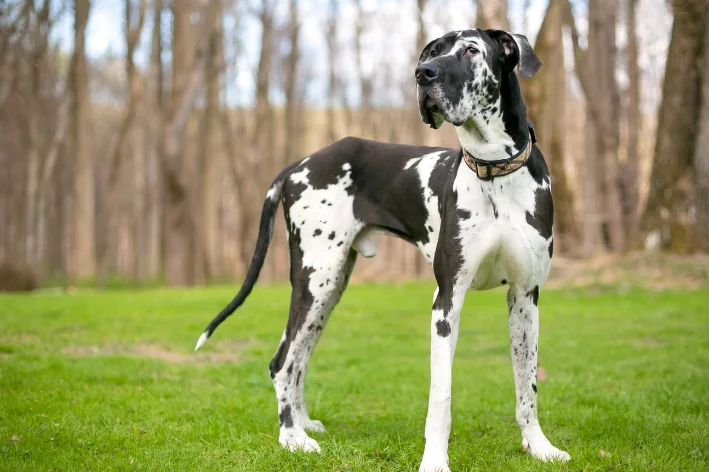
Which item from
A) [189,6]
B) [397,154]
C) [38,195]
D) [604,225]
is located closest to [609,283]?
[604,225]

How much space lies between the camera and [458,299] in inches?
154

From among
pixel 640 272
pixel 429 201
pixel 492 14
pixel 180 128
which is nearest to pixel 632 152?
pixel 640 272

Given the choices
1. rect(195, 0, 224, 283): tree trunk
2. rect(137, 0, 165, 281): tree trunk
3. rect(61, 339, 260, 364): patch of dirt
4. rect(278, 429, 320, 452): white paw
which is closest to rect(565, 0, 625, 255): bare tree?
rect(61, 339, 260, 364): patch of dirt

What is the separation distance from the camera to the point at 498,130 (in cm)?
390

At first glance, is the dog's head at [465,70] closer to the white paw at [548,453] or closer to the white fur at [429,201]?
the white fur at [429,201]

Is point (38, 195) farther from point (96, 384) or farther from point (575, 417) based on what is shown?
point (575, 417)

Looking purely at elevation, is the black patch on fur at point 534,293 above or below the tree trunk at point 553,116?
below

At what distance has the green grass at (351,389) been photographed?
13.6ft

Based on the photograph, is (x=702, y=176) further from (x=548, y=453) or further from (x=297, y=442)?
(x=297, y=442)

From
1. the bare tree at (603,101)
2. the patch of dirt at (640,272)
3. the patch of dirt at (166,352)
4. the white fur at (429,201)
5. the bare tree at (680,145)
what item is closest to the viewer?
the white fur at (429,201)

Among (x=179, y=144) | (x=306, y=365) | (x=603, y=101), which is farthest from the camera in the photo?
(x=179, y=144)

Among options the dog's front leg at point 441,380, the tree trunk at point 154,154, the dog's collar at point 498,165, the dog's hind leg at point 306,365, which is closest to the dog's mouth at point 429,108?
the dog's collar at point 498,165

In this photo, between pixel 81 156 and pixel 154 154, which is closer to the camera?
pixel 81 156

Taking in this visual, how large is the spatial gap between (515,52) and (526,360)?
173 centimetres
